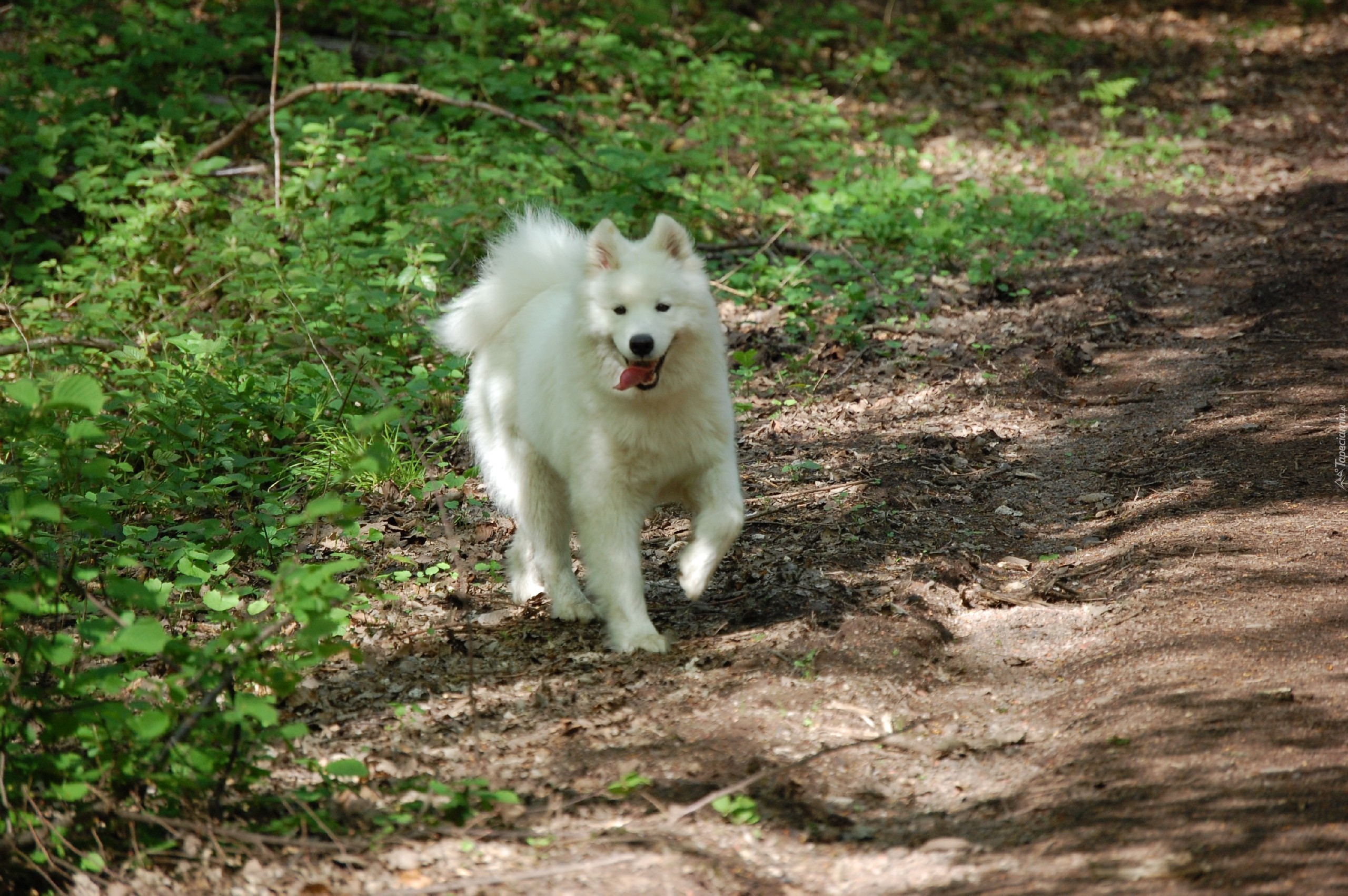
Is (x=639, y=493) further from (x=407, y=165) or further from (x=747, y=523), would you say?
(x=407, y=165)

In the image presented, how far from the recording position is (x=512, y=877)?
9.27 ft

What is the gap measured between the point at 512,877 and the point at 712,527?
1.81 meters

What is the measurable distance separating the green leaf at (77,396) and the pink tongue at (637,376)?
1.84 m

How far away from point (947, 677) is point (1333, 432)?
2.88 m

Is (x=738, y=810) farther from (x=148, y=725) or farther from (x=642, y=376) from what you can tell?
(x=642, y=376)

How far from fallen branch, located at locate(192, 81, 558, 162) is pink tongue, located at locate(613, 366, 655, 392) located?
5.19m

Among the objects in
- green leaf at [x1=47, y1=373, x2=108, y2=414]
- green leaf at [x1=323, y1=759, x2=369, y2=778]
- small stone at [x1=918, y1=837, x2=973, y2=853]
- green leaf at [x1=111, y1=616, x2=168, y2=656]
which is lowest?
small stone at [x1=918, y1=837, x2=973, y2=853]

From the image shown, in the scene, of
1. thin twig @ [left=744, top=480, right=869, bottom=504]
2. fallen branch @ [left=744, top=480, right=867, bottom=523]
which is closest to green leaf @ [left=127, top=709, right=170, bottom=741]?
fallen branch @ [left=744, top=480, right=867, bottom=523]

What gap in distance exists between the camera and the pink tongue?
4.27 m

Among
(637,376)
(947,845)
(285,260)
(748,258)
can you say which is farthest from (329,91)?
(947,845)

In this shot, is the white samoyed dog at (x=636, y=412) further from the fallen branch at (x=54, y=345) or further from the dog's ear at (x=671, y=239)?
the fallen branch at (x=54, y=345)

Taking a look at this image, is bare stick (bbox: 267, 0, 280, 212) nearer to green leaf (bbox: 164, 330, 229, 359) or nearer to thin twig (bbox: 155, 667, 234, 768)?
green leaf (bbox: 164, 330, 229, 359)

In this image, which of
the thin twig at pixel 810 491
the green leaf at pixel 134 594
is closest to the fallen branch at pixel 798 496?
the thin twig at pixel 810 491

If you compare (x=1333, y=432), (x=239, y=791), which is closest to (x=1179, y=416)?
(x=1333, y=432)
